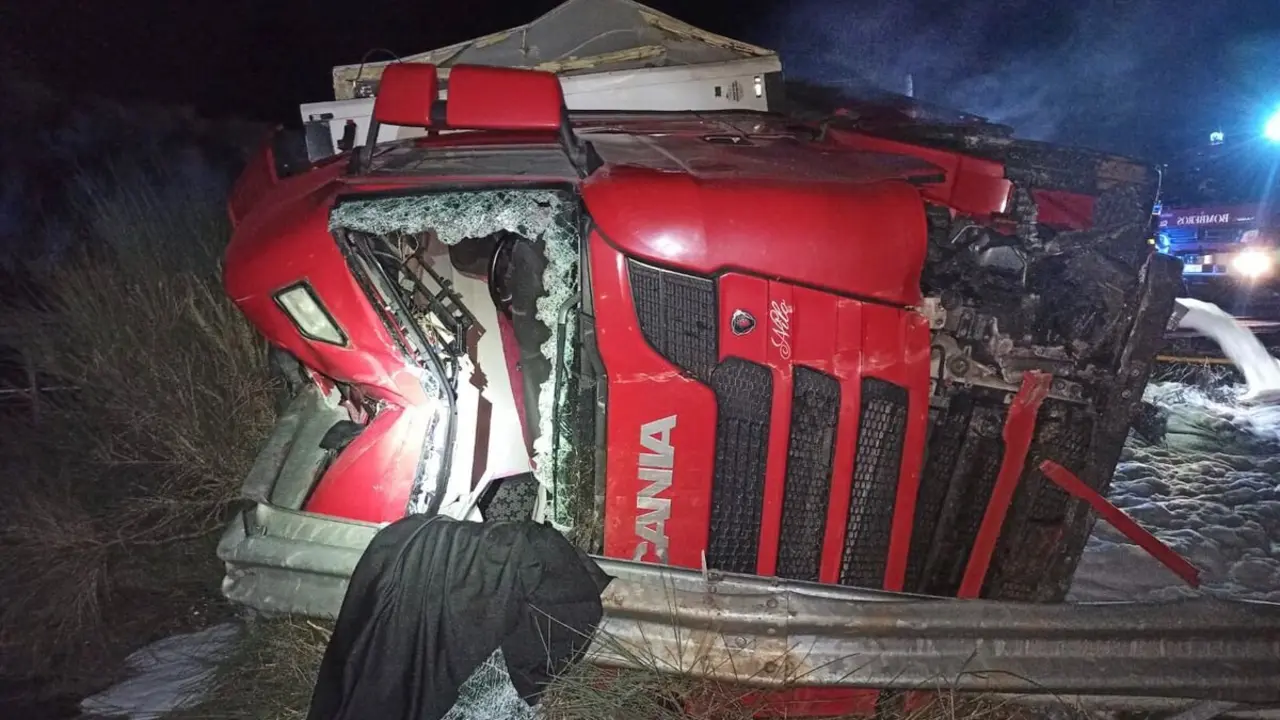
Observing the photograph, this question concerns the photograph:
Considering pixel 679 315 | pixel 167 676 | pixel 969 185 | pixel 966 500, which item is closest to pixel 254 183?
pixel 679 315

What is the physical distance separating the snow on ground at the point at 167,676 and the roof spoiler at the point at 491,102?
2387 mm

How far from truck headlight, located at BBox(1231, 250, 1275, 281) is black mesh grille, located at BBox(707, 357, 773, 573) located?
229 inches

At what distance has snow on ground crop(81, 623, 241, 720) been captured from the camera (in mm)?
3080

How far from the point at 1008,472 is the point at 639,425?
3.86 ft

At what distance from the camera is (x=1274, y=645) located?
227cm

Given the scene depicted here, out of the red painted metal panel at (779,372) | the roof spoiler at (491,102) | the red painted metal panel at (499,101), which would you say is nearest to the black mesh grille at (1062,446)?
the red painted metal panel at (779,372)

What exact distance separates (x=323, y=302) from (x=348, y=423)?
91 centimetres

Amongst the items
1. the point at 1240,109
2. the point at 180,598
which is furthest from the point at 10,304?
the point at 1240,109

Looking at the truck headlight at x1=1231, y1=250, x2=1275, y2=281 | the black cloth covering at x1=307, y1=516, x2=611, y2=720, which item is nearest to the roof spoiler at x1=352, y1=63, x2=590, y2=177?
the black cloth covering at x1=307, y1=516, x2=611, y2=720

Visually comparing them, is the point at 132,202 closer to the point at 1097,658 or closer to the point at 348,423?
the point at 348,423

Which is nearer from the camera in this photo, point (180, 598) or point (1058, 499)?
point (1058, 499)

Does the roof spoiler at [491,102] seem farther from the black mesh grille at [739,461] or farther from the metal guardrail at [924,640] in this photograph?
the metal guardrail at [924,640]

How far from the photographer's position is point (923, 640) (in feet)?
7.32

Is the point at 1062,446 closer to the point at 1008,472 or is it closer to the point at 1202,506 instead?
the point at 1008,472
